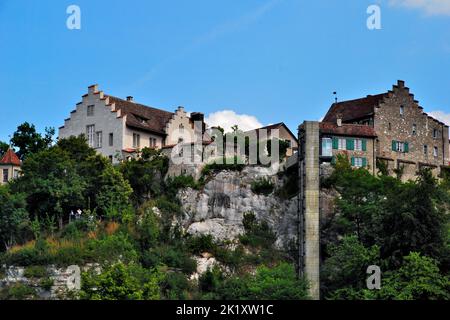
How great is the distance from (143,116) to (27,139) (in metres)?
12.5

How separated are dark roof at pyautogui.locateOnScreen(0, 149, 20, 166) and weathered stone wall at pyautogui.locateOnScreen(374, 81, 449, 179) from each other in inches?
1137

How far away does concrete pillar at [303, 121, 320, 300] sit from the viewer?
67625 millimetres

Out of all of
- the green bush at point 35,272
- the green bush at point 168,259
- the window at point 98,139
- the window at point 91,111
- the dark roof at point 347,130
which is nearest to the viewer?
the green bush at point 35,272

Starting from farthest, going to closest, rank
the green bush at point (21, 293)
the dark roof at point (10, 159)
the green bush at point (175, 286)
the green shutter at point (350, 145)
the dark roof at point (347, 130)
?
the dark roof at point (10, 159), the dark roof at point (347, 130), the green shutter at point (350, 145), the green bush at point (175, 286), the green bush at point (21, 293)

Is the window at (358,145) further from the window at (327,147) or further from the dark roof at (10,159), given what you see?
the dark roof at (10,159)

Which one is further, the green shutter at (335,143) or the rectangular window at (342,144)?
the rectangular window at (342,144)

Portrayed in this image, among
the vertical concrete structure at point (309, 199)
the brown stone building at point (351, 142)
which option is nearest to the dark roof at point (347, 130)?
the brown stone building at point (351, 142)

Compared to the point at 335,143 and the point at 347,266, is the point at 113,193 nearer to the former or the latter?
the point at 347,266

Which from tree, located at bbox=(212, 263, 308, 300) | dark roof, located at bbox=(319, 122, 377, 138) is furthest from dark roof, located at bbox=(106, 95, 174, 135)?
tree, located at bbox=(212, 263, 308, 300)

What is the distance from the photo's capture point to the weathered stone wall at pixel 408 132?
271 ft

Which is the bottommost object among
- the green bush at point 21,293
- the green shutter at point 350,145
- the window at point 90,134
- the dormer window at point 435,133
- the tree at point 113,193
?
the green bush at point 21,293

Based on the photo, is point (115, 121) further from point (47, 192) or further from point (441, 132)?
point (441, 132)

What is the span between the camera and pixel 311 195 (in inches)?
2702

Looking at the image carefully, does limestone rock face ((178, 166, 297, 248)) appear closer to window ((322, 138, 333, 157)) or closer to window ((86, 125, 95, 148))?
window ((322, 138, 333, 157))
